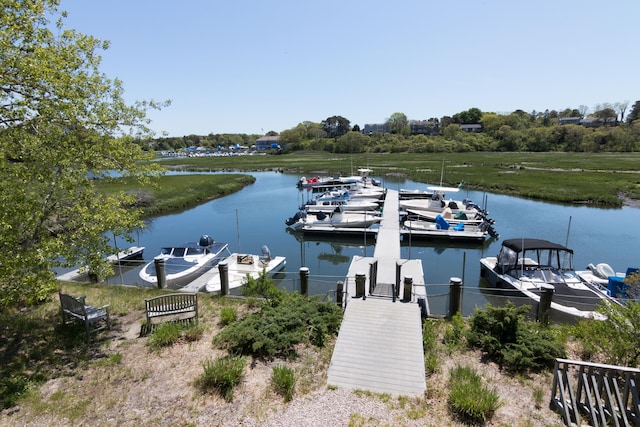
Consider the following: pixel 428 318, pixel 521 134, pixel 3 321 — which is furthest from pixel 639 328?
pixel 521 134

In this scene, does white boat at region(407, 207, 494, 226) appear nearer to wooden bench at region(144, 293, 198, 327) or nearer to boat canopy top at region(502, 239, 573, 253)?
boat canopy top at region(502, 239, 573, 253)

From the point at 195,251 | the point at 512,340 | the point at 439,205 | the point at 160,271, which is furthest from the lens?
the point at 439,205

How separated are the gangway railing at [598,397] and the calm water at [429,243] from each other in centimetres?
763

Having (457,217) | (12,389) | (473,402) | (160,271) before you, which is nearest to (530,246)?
(473,402)

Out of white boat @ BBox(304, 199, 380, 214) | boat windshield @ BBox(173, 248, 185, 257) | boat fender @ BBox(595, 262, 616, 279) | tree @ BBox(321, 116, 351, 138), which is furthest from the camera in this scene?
tree @ BBox(321, 116, 351, 138)

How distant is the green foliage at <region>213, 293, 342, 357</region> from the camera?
29.8 ft

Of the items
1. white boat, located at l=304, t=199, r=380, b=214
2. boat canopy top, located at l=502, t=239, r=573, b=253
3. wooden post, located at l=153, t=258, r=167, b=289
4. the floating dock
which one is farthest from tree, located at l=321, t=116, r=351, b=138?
wooden post, located at l=153, t=258, r=167, b=289

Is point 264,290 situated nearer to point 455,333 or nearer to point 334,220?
point 455,333

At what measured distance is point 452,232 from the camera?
28016 millimetres

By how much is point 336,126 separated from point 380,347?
569 ft

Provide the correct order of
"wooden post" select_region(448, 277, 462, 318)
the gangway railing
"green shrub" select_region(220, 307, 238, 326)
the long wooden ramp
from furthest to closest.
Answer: "wooden post" select_region(448, 277, 462, 318) < "green shrub" select_region(220, 307, 238, 326) < the long wooden ramp < the gangway railing

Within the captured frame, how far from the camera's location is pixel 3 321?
34.8 feet

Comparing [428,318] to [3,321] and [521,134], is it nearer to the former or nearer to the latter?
[3,321]

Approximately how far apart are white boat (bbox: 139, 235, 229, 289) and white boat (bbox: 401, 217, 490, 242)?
14821 millimetres
